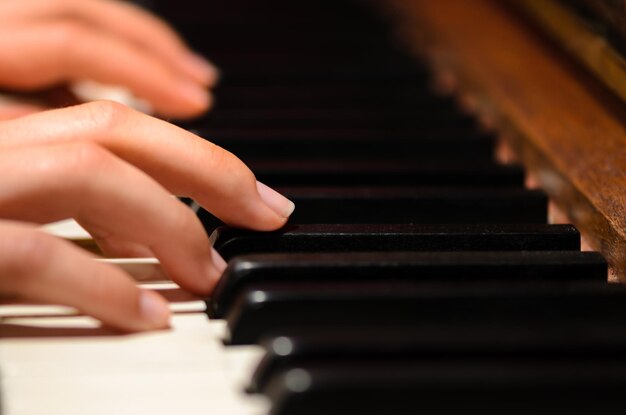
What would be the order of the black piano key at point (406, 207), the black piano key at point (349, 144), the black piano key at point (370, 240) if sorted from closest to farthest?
the black piano key at point (370, 240) → the black piano key at point (406, 207) → the black piano key at point (349, 144)

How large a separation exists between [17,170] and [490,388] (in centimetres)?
51

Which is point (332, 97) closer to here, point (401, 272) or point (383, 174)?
point (383, 174)

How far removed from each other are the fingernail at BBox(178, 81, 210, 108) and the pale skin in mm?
573

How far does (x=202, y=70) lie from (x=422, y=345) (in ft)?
3.80

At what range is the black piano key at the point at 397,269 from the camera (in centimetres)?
97

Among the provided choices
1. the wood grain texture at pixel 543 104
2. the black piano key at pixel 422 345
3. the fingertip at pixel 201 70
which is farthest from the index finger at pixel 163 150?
the fingertip at pixel 201 70

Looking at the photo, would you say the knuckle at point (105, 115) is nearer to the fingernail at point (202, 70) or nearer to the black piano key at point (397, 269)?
the black piano key at point (397, 269)

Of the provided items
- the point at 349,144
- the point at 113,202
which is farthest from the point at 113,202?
the point at 349,144

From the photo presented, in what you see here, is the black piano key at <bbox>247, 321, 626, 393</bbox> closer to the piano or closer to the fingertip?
the piano

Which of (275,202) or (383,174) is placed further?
(383,174)

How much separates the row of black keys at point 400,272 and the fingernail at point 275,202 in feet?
0.09

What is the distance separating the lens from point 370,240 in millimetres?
1073

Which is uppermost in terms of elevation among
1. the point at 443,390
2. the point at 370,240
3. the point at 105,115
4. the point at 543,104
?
the point at 543,104

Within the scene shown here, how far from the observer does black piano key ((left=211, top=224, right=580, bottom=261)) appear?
1074 mm
